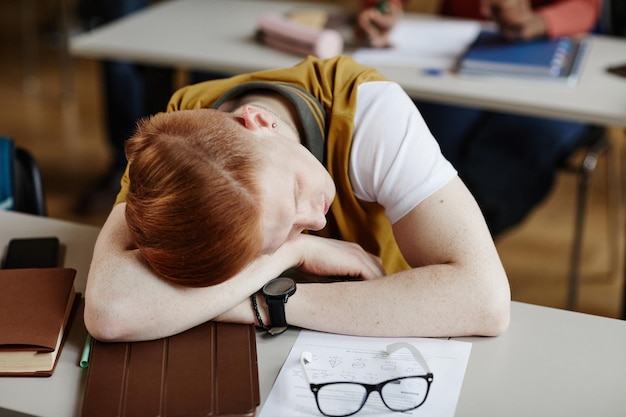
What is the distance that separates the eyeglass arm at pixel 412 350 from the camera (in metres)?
1.06

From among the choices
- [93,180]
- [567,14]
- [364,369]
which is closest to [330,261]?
[364,369]

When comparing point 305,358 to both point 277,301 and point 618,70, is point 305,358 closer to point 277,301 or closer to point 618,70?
point 277,301

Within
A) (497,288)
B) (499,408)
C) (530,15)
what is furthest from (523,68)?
(499,408)

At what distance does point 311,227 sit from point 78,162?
254 cm

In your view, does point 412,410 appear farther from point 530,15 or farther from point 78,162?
point 78,162

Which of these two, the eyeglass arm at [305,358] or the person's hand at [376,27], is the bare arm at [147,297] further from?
the person's hand at [376,27]

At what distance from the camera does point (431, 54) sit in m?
2.25

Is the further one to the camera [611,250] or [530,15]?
[611,250]

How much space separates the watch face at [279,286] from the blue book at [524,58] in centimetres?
111

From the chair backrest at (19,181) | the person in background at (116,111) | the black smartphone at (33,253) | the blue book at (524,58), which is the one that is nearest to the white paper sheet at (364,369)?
the black smartphone at (33,253)

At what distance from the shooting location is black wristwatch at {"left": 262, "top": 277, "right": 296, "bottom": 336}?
113 centimetres

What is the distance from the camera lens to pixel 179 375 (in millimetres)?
1036

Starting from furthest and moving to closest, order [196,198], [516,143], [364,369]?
[516,143] → [364,369] → [196,198]

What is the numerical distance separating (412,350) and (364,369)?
7 centimetres
